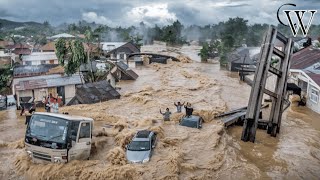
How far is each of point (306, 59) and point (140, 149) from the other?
24.2m

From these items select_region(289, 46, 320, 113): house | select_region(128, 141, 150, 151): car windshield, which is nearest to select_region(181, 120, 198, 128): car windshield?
select_region(128, 141, 150, 151): car windshield

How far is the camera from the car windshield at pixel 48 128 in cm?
1305

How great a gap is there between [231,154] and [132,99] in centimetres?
1464

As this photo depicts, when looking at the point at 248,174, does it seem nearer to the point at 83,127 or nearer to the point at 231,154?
the point at 231,154

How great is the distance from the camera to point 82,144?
1402 centimetres

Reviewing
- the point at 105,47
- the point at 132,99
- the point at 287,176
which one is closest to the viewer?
the point at 287,176

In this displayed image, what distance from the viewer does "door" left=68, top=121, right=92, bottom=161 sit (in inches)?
535

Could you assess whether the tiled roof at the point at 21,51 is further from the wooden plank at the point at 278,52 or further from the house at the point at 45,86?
the wooden plank at the point at 278,52

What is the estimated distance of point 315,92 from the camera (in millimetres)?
26562

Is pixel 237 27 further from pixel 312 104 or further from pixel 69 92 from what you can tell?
pixel 69 92

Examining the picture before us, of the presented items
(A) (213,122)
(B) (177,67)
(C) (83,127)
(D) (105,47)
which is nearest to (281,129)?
(A) (213,122)

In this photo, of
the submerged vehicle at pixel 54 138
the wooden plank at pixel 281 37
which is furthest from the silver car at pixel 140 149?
the wooden plank at pixel 281 37

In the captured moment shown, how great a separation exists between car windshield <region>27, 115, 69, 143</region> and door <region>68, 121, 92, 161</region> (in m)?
0.73

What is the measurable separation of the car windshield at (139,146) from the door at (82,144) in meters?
2.16
